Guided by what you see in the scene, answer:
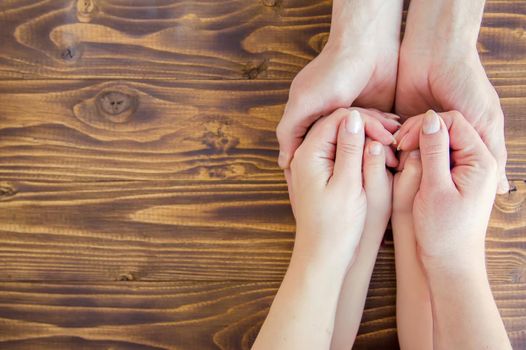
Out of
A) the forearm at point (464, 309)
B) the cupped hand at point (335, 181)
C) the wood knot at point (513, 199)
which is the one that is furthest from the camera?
the wood knot at point (513, 199)

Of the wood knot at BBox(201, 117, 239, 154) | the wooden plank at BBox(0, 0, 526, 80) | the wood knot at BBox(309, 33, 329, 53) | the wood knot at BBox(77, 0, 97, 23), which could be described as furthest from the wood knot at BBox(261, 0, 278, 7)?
the wood knot at BBox(77, 0, 97, 23)

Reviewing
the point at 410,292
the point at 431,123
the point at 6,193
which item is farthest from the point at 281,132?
the point at 6,193

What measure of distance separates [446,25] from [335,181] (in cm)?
35

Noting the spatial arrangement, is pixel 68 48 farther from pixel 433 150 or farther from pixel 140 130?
pixel 433 150

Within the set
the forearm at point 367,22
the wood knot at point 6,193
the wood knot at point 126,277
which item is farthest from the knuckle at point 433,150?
the wood knot at point 6,193

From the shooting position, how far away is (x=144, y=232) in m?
1.01

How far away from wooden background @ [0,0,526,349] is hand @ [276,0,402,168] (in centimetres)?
9

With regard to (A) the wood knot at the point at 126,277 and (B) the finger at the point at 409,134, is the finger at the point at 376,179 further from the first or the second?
(A) the wood knot at the point at 126,277

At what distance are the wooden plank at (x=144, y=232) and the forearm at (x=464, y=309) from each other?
308 mm

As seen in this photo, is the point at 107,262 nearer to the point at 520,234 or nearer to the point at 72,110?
the point at 72,110

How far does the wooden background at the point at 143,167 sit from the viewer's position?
3.29 ft

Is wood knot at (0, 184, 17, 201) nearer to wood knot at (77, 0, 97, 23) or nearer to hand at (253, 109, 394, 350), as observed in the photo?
wood knot at (77, 0, 97, 23)

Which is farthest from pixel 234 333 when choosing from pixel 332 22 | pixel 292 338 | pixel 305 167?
pixel 332 22

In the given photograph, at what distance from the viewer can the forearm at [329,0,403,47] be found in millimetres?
900
